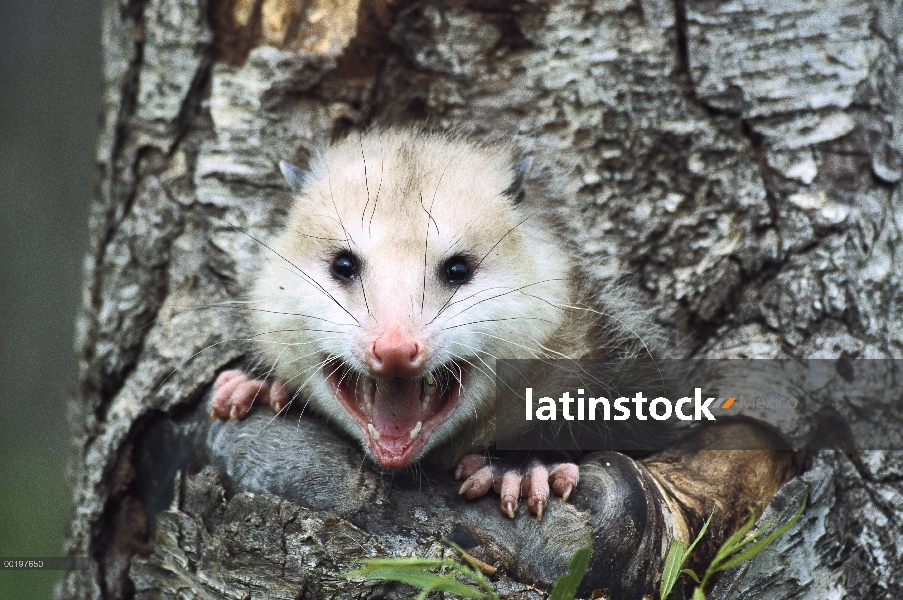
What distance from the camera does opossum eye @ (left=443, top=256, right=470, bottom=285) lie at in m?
2.88

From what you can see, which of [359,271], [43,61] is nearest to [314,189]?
[359,271]

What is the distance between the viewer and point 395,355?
2441 millimetres

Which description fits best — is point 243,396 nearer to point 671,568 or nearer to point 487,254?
point 487,254

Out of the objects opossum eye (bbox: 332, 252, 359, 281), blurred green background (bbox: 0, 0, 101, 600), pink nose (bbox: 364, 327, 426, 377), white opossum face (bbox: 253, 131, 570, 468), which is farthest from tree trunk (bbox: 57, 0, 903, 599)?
blurred green background (bbox: 0, 0, 101, 600)

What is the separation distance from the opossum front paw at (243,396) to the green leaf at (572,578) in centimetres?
130

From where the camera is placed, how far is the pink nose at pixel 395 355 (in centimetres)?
244

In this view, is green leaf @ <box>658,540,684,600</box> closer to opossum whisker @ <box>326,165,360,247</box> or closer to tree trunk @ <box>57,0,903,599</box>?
tree trunk @ <box>57,0,903,599</box>

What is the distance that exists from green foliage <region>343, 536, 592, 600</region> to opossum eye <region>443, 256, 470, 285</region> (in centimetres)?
90

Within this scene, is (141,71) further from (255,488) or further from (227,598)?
(227,598)

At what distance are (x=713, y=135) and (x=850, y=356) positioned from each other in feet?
3.43

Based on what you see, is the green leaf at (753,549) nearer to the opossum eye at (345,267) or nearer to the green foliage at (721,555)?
the green foliage at (721,555)

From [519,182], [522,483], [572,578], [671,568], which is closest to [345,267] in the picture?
[519,182]

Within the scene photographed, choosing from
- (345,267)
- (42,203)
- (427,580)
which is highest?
(42,203)

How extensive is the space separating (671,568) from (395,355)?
1.04m
